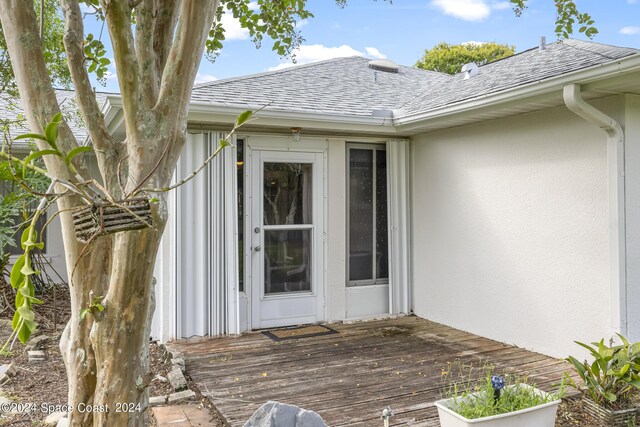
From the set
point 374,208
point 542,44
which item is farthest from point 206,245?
point 542,44

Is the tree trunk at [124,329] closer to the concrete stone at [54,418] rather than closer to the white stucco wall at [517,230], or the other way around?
the concrete stone at [54,418]

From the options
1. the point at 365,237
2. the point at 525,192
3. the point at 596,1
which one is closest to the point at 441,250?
the point at 365,237

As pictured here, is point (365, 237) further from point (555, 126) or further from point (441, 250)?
point (555, 126)

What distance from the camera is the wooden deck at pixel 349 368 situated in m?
3.53

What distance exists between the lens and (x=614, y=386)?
3.21 m

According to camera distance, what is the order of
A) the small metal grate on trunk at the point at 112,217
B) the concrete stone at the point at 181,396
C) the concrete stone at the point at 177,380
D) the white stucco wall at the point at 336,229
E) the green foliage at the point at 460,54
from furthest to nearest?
the green foliage at the point at 460,54 → the white stucco wall at the point at 336,229 → the concrete stone at the point at 177,380 → the concrete stone at the point at 181,396 → the small metal grate on trunk at the point at 112,217

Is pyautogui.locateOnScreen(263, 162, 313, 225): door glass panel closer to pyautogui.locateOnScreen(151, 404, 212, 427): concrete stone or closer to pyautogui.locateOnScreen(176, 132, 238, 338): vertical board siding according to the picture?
pyautogui.locateOnScreen(176, 132, 238, 338): vertical board siding

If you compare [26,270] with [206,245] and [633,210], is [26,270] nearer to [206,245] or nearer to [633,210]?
[206,245]

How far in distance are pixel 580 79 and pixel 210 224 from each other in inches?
146

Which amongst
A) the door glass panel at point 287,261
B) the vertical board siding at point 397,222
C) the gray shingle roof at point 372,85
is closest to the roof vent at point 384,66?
the gray shingle roof at point 372,85

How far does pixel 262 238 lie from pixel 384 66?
14.2 ft

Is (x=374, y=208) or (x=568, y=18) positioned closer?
(x=568, y=18)

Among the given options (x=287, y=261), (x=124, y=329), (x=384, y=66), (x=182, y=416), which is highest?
(x=384, y=66)

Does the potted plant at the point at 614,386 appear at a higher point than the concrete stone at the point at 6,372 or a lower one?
higher
